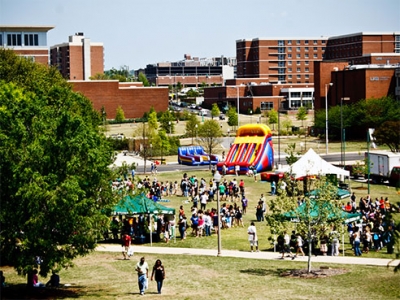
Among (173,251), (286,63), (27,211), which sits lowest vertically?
(173,251)

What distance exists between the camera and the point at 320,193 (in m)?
29.2

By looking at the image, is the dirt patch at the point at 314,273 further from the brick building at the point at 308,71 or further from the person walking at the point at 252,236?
the brick building at the point at 308,71

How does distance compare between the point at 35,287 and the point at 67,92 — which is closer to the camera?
the point at 35,287

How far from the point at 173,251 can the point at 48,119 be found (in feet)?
30.4

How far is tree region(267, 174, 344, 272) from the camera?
95.3ft

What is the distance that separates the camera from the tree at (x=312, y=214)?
29.1 metres

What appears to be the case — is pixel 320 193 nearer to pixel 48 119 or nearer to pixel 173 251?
pixel 173 251

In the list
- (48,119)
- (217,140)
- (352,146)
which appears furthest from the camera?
(352,146)

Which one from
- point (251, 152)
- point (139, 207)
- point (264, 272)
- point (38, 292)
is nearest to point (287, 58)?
point (251, 152)

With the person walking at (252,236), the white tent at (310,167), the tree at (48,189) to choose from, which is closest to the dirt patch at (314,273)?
the person walking at (252,236)

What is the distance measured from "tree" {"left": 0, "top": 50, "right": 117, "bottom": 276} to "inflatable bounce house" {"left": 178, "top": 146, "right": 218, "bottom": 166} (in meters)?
47.1

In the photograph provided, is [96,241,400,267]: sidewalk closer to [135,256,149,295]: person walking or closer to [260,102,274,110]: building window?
[135,256,149,295]: person walking

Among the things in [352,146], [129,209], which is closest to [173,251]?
[129,209]

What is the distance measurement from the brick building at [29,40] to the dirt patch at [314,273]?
321ft
